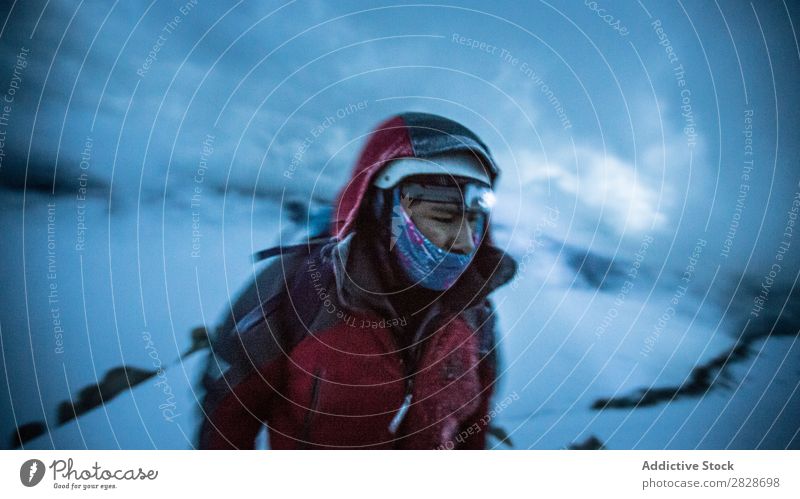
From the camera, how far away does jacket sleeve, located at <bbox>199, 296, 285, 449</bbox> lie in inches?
46.3

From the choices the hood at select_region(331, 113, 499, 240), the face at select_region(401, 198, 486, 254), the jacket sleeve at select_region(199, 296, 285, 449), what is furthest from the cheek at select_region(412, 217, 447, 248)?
the jacket sleeve at select_region(199, 296, 285, 449)

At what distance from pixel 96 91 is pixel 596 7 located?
901mm

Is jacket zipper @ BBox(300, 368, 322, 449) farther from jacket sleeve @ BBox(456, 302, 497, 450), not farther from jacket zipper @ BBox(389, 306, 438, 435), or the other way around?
jacket sleeve @ BBox(456, 302, 497, 450)

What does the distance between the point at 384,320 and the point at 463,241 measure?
20 cm

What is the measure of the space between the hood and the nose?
12 centimetres

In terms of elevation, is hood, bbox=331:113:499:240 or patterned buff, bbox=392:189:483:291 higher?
hood, bbox=331:113:499:240

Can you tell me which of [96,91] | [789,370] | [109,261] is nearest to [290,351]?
[109,261]

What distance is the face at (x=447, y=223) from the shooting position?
1193 millimetres

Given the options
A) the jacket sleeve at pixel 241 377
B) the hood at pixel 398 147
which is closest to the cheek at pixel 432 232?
the hood at pixel 398 147

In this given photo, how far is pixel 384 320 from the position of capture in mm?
1217

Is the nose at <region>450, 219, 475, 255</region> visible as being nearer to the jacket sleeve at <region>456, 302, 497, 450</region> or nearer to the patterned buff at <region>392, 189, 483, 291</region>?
the patterned buff at <region>392, 189, 483, 291</region>

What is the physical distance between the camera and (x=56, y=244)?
1160 millimetres

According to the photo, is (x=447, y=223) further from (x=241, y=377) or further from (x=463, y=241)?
(x=241, y=377)

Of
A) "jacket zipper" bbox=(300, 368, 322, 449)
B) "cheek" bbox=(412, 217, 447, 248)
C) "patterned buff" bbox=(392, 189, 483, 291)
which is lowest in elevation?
"jacket zipper" bbox=(300, 368, 322, 449)
